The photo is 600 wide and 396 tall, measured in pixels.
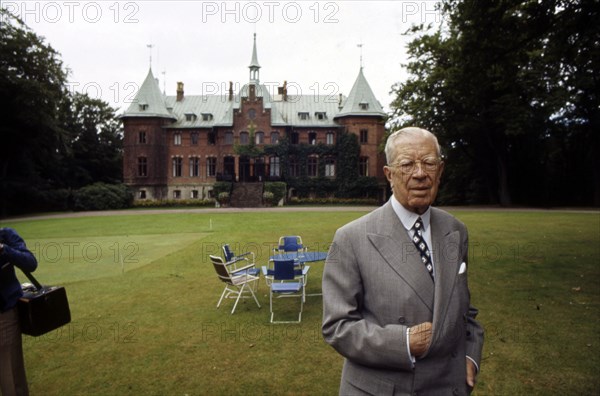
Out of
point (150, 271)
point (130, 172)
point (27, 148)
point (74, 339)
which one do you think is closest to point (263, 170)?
point (130, 172)

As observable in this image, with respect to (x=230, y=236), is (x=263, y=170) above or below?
above

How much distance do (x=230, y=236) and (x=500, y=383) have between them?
14.0m

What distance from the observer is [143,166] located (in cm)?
4694

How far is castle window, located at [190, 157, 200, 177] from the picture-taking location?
48.2 metres

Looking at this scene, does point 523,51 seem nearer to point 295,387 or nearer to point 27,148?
point 295,387

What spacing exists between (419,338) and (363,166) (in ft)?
150

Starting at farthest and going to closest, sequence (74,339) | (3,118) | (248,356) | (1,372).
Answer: (3,118) < (74,339) < (248,356) < (1,372)

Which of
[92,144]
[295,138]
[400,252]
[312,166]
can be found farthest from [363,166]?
[400,252]

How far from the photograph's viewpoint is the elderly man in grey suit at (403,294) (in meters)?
2.10

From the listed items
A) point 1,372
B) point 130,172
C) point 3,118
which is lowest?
point 1,372

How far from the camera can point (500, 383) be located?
4.86 meters

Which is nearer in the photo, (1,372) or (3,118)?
(1,372)

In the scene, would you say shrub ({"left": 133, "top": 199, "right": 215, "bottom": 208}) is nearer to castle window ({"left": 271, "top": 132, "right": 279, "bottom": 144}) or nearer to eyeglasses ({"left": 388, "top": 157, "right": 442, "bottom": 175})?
castle window ({"left": 271, "top": 132, "right": 279, "bottom": 144})

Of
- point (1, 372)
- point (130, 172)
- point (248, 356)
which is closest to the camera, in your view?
point (1, 372)
